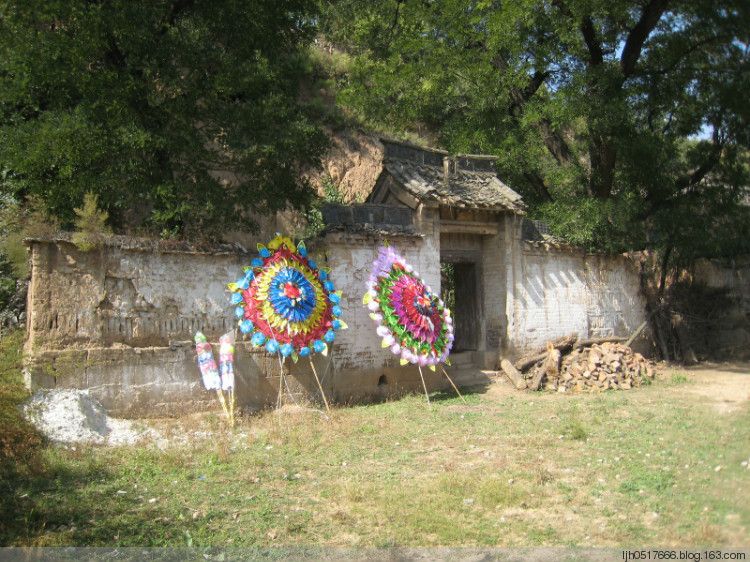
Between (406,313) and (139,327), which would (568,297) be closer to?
(406,313)

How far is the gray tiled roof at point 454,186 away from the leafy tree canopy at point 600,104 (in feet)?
5.73

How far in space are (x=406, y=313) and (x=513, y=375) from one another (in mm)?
3388

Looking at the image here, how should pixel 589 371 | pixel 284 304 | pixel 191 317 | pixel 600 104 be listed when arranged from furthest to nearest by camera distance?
pixel 600 104
pixel 589 371
pixel 284 304
pixel 191 317

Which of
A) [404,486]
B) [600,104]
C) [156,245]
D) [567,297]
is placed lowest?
[404,486]

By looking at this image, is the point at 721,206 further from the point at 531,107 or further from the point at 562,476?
the point at 562,476

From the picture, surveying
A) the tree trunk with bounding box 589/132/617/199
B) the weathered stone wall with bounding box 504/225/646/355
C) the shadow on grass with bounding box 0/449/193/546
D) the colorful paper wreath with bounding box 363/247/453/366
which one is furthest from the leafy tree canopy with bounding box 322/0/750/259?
the shadow on grass with bounding box 0/449/193/546

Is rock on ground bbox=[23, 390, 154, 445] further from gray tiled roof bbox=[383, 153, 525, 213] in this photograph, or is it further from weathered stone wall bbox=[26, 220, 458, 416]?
gray tiled roof bbox=[383, 153, 525, 213]

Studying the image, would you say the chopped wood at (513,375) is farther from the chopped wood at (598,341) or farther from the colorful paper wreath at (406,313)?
the colorful paper wreath at (406,313)

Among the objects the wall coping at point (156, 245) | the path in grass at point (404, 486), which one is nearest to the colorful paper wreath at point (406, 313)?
the path in grass at point (404, 486)

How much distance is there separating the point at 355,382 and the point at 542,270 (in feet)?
17.9

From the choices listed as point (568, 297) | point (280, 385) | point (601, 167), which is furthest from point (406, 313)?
point (601, 167)

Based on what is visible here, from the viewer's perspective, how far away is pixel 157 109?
9.03 metres

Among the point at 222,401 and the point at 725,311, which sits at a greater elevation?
the point at 725,311

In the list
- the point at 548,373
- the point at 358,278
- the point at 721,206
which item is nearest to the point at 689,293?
the point at 721,206
